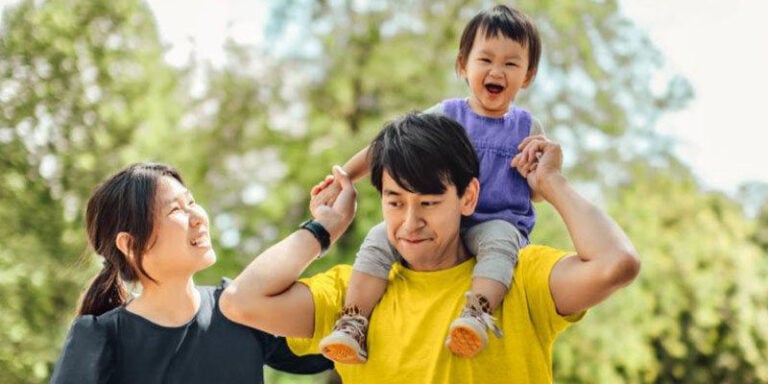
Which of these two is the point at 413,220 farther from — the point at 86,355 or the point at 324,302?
the point at 86,355

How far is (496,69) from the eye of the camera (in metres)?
2.30

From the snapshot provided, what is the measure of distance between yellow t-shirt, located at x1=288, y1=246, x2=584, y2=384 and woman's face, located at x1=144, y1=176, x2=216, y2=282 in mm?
341

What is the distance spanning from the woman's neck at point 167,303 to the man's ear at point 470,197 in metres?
0.69

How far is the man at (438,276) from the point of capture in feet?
6.73

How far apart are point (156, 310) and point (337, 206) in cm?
48

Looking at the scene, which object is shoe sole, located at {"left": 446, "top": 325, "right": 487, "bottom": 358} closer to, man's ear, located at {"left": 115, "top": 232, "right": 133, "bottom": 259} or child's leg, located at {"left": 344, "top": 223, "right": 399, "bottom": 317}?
child's leg, located at {"left": 344, "top": 223, "right": 399, "bottom": 317}

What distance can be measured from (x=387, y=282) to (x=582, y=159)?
866cm

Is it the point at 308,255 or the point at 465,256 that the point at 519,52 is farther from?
the point at 308,255

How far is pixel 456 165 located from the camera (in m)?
2.11

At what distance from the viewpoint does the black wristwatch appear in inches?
89.6

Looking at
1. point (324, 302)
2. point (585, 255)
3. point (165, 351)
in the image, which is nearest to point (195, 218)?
point (165, 351)

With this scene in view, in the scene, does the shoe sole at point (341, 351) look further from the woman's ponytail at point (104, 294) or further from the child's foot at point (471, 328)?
the woman's ponytail at point (104, 294)

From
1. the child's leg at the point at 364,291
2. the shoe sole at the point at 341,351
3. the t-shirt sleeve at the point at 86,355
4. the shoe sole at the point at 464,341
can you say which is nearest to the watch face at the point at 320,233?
the child's leg at the point at 364,291

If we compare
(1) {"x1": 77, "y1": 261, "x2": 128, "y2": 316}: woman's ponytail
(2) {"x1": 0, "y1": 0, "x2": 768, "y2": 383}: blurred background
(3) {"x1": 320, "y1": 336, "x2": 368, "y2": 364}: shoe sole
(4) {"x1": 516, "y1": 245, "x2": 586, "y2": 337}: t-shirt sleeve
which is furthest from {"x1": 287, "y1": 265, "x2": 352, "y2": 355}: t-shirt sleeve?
(2) {"x1": 0, "y1": 0, "x2": 768, "y2": 383}: blurred background
